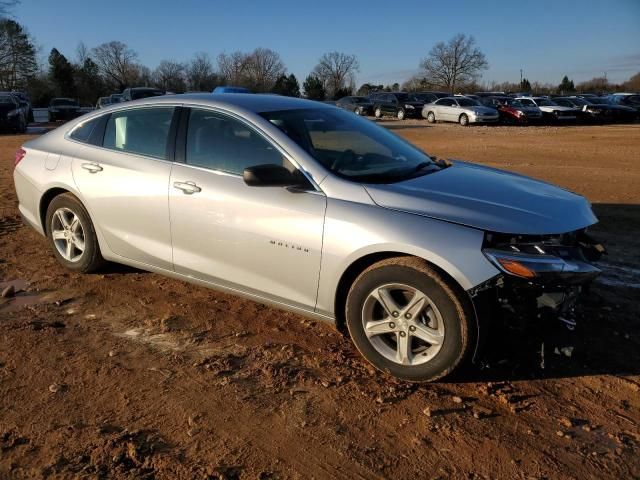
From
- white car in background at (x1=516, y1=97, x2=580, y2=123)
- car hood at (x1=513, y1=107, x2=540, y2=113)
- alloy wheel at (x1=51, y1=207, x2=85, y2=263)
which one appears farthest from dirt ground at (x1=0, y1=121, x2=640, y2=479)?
white car in background at (x1=516, y1=97, x2=580, y2=123)

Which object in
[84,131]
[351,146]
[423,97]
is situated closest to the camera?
[351,146]

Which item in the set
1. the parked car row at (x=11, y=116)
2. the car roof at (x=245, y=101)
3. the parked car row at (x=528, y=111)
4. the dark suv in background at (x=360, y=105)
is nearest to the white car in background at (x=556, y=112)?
the parked car row at (x=528, y=111)

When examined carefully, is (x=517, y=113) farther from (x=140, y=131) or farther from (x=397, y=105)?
(x=140, y=131)

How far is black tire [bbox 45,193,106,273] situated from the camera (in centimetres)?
488

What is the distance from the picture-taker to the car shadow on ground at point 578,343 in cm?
326

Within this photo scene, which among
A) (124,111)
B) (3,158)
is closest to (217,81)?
(3,158)

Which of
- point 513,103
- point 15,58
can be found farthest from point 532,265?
point 15,58

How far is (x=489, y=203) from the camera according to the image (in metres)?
3.46

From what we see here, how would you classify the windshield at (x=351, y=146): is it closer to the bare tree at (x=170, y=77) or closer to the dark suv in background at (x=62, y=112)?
the dark suv in background at (x=62, y=112)

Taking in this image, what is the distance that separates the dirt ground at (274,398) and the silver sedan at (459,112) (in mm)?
26484

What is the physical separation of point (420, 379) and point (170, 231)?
214cm

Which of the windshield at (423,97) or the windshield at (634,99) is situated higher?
the windshield at (634,99)

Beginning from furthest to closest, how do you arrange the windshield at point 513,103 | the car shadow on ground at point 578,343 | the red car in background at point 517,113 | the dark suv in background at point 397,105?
the dark suv in background at point 397,105 → the windshield at point 513,103 → the red car in background at point 517,113 → the car shadow on ground at point 578,343

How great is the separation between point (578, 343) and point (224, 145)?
2.86 m
